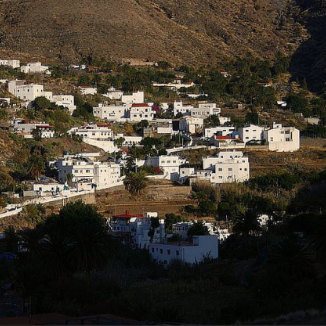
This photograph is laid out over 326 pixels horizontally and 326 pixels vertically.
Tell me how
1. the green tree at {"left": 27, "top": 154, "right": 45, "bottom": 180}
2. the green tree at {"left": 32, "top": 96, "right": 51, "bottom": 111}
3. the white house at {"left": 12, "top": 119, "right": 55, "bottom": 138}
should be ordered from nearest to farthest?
the green tree at {"left": 27, "top": 154, "right": 45, "bottom": 180} < the white house at {"left": 12, "top": 119, "right": 55, "bottom": 138} < the green tree at {"left": 32, "top": 96, "right": 51, "bottom": 111}

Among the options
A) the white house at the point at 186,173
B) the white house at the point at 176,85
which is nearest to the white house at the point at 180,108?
the white house at the point at 176,85

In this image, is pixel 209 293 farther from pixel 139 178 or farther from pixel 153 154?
pixel 153 154

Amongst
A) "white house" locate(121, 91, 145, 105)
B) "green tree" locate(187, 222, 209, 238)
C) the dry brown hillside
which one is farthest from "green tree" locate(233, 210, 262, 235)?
the dry brown hillside

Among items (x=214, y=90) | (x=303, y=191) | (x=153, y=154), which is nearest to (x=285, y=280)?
(x=303, y=191)

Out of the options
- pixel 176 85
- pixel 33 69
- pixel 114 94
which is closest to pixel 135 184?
pixel 114 94

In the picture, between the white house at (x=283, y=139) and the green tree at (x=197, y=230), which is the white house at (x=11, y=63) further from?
the green tree at (x=197, y=230)

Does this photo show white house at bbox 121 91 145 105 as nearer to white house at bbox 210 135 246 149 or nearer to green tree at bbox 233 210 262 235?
white house at bbox 210 135 246 149

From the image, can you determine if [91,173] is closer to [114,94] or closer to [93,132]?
[93,132]
